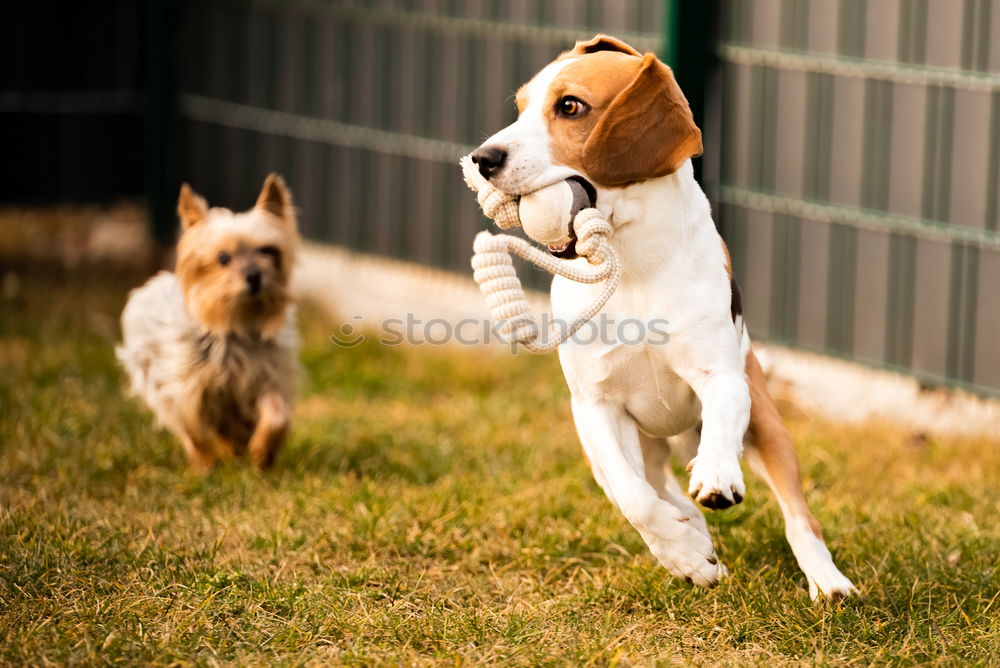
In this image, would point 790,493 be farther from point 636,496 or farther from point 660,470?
point 660,470

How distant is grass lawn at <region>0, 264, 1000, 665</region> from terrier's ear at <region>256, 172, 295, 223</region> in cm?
88

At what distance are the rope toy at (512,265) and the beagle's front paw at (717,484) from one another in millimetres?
465

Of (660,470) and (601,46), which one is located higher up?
(601,46)

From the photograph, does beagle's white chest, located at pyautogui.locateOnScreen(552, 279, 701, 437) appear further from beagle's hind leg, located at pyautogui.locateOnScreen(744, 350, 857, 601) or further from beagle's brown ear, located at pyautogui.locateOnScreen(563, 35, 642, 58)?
beagle's brown ear, located at pyautogui.locateOnScreen(563, 35, 642, 58)

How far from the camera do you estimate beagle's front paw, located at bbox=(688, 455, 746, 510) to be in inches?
129

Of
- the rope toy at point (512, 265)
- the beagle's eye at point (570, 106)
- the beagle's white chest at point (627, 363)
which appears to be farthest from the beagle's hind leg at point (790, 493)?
the beagle's eye at point (570, 106)

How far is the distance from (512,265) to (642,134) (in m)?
0.43

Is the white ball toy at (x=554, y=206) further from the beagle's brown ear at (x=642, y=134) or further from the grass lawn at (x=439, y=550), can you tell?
the grass lawn at (x=439, y=550)

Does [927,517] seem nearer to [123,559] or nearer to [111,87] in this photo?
[123,559]

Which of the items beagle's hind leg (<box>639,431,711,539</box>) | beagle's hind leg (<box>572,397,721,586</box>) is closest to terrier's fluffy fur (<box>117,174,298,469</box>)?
beagle's hind leg (<box>639,431,711,539</box>)

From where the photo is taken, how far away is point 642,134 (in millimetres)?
3379

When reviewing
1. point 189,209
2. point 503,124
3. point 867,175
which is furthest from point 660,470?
point 503,124

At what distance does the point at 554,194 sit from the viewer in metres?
3.38

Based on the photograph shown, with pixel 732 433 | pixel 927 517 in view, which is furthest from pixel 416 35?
pixel 732 433
